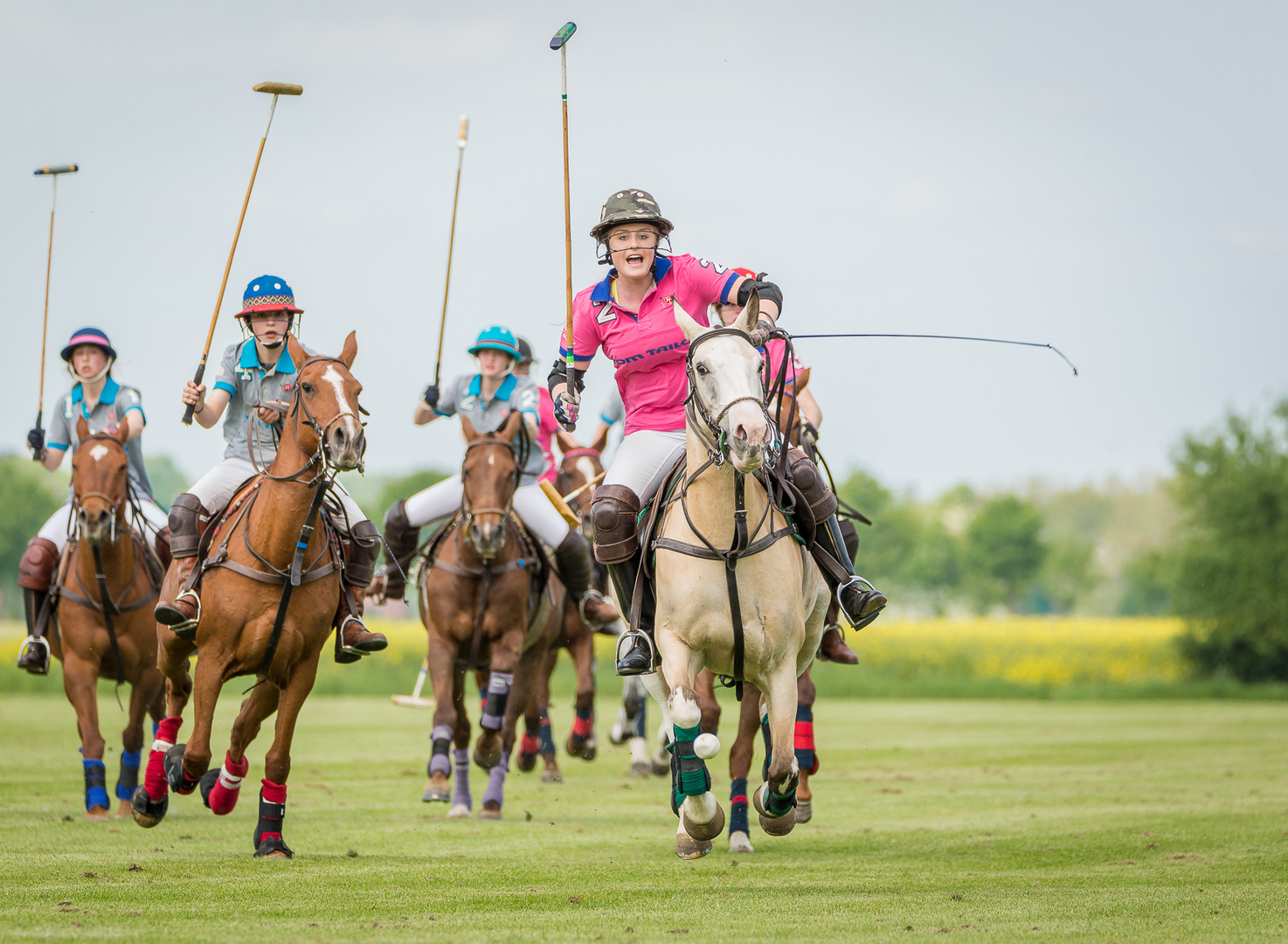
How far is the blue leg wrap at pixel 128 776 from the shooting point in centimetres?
1093

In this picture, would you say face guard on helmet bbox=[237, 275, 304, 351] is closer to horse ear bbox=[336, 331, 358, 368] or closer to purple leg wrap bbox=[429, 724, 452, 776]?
horse ear bbox=[336, 331, 358, 368]

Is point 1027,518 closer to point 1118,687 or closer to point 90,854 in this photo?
point 1118,687

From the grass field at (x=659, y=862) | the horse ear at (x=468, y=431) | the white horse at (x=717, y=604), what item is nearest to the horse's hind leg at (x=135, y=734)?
the grass field at (x=659, y=862)

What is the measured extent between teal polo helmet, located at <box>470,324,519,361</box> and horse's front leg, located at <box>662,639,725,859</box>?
5.19m

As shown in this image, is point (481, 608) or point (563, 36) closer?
point (563, 36)

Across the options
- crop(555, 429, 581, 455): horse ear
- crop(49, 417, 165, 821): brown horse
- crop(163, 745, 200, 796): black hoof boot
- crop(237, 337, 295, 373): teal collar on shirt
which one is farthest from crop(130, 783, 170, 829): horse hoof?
crop(555, 429, 581, 455): horse ear

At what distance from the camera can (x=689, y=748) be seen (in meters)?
7.62

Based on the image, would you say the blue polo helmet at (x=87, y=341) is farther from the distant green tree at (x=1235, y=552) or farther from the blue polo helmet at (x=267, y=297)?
the distant green tree at (x=1235, y=552)

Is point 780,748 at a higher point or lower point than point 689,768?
higher

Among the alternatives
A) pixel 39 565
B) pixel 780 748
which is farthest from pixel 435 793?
pixel 780 748

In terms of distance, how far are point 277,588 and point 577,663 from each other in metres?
7.36

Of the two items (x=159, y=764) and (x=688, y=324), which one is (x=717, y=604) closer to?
(x=688, y=324)

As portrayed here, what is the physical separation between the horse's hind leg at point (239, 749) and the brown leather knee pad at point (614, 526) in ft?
7.35

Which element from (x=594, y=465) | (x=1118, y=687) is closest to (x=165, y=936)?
(x=594, y=465)
